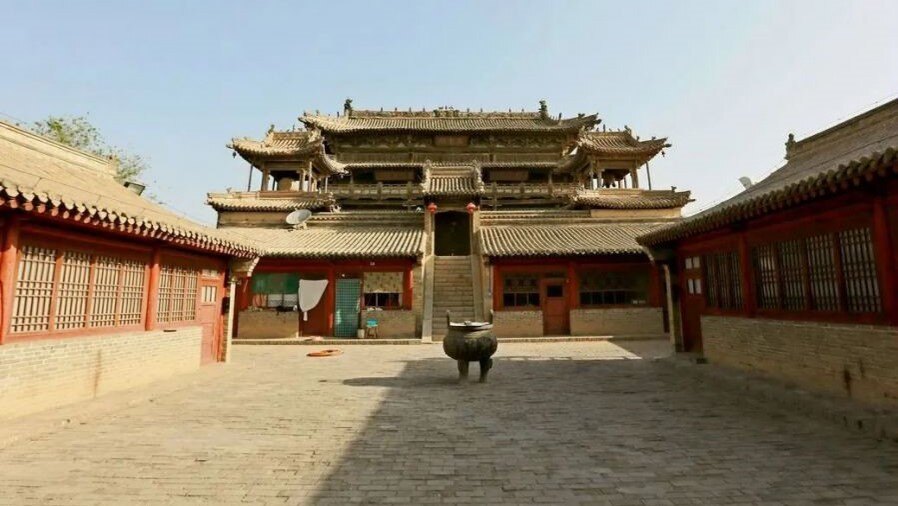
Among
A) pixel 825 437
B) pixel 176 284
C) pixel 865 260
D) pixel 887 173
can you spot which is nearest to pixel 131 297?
pixel 176 284

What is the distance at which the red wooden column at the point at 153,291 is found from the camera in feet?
25.1

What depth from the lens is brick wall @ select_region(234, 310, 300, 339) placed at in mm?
14875

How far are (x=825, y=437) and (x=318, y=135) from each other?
2251 cm

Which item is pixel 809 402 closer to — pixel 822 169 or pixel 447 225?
pixel 822 169

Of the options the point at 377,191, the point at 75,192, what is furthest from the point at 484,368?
the point at 377,191

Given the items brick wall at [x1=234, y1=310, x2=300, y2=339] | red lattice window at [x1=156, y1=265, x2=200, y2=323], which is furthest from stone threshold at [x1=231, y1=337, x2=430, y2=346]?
red lattice window at [x1=156, y1=265, x2=200, y2=323]

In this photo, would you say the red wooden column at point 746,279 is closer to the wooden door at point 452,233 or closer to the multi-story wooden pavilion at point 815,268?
the multi-story wooden pavilion at point 815,268

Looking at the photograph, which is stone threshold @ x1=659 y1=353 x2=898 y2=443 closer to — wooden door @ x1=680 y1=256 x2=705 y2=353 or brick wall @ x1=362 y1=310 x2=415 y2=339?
wooden door @ x1=680 y1=256 x2=705 y2=353

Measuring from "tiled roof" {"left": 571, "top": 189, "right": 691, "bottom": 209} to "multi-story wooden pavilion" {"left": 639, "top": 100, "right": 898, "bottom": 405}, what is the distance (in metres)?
10.4

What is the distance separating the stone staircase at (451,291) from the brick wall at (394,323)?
932mm

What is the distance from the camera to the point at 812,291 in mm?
6398

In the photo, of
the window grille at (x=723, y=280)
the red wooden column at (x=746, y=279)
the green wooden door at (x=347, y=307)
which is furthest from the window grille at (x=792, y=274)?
the green wooden door at (x=347, y=307)

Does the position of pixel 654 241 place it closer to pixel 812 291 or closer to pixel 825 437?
pixel 812 291

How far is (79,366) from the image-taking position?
20.2ft
